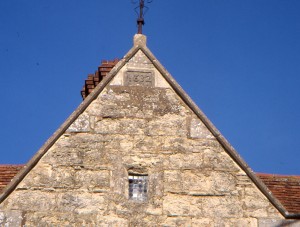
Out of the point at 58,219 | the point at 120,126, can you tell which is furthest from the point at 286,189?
the point at 58,219

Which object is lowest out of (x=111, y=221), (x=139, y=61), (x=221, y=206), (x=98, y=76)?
(x=111, y=221)

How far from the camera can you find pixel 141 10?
11305mm

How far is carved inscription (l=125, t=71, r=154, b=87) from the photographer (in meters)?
10.7

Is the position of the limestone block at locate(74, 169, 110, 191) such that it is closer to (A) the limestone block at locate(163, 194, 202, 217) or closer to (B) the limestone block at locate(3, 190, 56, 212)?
(B) the limestone block at locate(3, 190, 56, 212)

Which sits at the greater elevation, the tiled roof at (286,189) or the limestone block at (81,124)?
the limestone block at (81,124)

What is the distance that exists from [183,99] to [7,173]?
285 centimetres

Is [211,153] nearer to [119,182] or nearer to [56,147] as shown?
[119,182]

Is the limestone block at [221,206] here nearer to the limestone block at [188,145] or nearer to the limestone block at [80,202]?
the limestone block at [188,145]

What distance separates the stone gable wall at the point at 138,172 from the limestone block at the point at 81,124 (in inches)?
0.6

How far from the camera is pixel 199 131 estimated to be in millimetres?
10438

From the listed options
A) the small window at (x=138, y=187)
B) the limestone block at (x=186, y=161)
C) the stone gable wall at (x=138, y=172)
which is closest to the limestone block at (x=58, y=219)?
the stone gable wall at (x=138, y=172)

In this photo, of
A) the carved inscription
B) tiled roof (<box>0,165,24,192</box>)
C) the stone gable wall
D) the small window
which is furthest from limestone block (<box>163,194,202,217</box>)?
tiled roof (<box>0,165,24,192</box>)

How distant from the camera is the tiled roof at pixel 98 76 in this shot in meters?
12.2

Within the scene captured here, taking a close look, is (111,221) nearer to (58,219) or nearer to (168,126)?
(58,219)
